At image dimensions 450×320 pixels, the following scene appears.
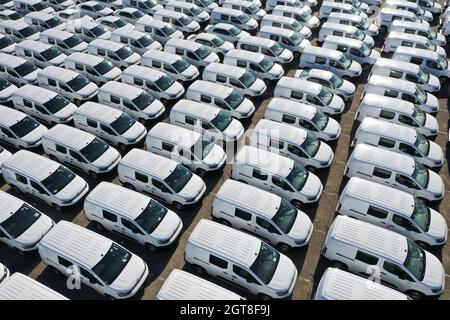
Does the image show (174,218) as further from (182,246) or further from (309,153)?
(309,153)

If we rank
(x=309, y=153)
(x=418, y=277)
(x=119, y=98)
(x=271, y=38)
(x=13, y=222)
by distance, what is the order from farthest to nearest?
1. (x=271, y=38)
2. (x=119, y=98)
3. (x=309, y=153)
4. (x=13, y=222)
5. (x=418, y=277)

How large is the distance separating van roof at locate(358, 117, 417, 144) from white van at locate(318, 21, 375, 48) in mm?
13637

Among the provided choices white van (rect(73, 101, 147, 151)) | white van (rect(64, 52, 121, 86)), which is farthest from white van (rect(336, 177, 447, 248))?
white van (rect(64, 52, 121, 86))

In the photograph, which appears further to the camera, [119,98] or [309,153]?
[119,98]

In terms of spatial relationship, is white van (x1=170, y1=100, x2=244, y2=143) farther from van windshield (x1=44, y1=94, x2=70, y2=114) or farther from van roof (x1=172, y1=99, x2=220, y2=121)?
van windshield (x1=44, y1=94, x2=70, y2=114)

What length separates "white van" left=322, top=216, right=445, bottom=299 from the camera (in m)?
16.0

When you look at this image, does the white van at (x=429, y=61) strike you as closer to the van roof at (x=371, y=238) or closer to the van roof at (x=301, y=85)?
the van roof at (x=301, y=85)

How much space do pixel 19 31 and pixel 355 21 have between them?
3033cm

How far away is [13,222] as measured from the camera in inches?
696

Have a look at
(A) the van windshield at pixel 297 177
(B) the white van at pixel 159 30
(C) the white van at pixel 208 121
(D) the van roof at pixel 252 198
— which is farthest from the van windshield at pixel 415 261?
(B) the white van at pixel 159 30

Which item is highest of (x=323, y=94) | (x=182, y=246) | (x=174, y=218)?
(x=323, y=94)

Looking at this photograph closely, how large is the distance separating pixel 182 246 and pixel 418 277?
10.5 m

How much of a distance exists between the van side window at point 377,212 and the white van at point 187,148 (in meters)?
8.31

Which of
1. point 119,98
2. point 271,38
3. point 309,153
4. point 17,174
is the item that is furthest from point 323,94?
point 17,174
